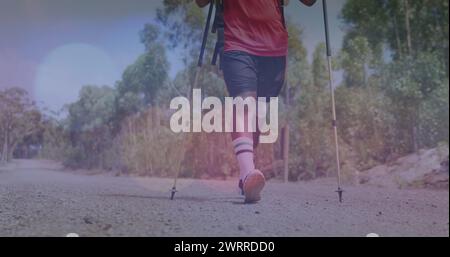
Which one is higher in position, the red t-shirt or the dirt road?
the red t-shirt

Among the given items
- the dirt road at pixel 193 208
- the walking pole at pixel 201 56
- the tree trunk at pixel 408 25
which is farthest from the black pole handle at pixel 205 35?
the tree trunk at pixel 408 25

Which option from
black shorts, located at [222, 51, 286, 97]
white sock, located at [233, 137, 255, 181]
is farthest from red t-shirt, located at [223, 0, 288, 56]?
white sock, located at [233, 137, 255, 181]

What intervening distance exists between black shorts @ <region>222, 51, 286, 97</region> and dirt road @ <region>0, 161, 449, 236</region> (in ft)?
1.59

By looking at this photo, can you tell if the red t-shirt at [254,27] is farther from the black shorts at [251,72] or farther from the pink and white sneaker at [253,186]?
the pink and white sneaker at [253,186]

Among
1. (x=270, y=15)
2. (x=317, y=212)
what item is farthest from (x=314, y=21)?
(x=317, y=212)

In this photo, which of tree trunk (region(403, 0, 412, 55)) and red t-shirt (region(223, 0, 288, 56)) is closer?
red t-shirt (region(223, 0, 288, 56))

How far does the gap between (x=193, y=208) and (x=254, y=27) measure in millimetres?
947

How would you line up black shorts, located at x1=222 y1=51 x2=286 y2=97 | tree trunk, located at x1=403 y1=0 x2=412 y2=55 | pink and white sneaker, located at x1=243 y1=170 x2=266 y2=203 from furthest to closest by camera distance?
1. tree trunk, located at x1=403 y1=0 x2=412 y2=55
2. black shorts, located at x1=222 y1=51 x2=286 y2=97
3. pink and white sneaker, located at x1=243 y1=170 x2=266 y2=203

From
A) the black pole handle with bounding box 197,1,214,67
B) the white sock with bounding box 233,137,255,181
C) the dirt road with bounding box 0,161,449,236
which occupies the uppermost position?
the black pole handle with bounding box 197,1,214,67

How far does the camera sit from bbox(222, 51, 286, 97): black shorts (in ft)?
7.98

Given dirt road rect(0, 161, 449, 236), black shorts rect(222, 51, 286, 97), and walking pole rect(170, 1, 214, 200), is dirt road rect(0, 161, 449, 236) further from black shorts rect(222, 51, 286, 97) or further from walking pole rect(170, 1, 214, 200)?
black shorts rect(222, 51, 286, 97)

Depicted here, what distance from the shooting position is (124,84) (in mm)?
2531

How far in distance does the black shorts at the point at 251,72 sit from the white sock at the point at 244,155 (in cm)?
24
